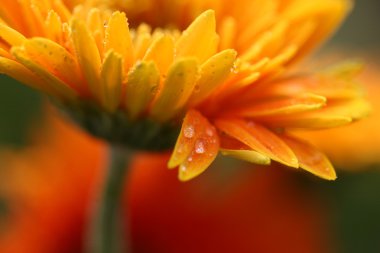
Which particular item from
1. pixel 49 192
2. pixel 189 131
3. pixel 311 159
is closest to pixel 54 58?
pixel 189 131

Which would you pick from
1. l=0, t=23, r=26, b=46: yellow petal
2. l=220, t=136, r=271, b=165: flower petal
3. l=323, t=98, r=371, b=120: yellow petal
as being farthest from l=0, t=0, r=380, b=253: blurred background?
l=0, t=23, r=26, b=46: yellow petal

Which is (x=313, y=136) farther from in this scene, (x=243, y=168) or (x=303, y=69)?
(x=303, y=69)

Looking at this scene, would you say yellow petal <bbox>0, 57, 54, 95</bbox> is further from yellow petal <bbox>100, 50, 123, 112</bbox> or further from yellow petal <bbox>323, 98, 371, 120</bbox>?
yellow petal <bbox>323, 98, 371, 120</bbox>

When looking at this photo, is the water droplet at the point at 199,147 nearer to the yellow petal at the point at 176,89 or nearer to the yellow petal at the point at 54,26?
the yellow petal at the point at 176,89

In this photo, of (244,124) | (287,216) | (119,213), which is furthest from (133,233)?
(244,124)

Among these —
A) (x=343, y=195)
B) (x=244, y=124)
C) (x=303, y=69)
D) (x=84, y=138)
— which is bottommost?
(x=244, y=124)
